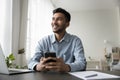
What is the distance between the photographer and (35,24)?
3.25 m

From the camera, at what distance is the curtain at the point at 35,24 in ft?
9.87

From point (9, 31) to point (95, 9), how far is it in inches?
149

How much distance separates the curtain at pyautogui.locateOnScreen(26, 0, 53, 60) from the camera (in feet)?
9.87

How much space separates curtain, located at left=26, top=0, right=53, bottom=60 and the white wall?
6.39ft

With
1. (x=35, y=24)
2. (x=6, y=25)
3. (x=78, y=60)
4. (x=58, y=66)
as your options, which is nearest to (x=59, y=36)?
(x=78, y=60)

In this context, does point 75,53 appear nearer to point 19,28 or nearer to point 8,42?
point 8,42

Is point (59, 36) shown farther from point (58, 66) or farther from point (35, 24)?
point (35, 24)

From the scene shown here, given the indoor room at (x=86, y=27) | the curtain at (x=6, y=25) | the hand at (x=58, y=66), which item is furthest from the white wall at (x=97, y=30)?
the hand at (x=58, y=66)

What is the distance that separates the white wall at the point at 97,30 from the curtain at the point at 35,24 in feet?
6.39

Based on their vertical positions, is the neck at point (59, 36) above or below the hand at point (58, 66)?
above

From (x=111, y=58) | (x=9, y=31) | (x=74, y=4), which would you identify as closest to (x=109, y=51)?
(x=111, y=58)

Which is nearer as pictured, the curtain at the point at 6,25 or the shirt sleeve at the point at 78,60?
the shirt sleeve at the point at 78,60

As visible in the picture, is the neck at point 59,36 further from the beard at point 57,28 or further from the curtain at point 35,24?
the curtain at point 35,24

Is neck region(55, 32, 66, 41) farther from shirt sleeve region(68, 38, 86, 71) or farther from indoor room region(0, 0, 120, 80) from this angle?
indoor room region(0, 0, 120, 80)
